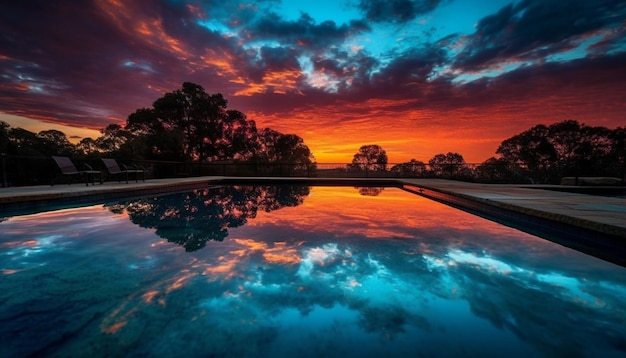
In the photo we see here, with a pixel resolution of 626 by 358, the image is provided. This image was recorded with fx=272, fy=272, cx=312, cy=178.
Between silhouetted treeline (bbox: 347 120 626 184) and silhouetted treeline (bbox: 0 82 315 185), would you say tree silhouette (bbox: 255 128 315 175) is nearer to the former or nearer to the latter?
silhouetted treeline (bbox: 0 82 315 185)

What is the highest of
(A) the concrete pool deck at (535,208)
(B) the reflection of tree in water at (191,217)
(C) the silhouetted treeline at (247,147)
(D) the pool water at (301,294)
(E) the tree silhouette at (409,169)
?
(C) the silhouetted treeline at (247,147)

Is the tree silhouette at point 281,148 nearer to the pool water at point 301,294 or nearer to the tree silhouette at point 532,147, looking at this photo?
the tree silhouette at point 532,147

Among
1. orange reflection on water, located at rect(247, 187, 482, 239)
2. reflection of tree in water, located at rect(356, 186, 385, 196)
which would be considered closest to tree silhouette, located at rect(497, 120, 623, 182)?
reflection of tree in water, located at rect(356, 186, 385, 196)

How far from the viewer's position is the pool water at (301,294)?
122cm

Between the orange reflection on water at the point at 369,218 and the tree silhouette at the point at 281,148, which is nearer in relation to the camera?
the orange reflection on water at the point at 369,218

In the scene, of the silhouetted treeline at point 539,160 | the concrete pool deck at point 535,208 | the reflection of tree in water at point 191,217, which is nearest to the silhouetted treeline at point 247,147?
the silhouetted treeline at point 539,160

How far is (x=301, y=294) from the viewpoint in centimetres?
173

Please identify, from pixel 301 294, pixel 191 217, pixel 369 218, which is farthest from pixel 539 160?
pixel 301 294

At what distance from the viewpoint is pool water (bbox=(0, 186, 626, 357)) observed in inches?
47.9

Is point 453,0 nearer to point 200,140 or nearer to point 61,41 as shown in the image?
point 61,41

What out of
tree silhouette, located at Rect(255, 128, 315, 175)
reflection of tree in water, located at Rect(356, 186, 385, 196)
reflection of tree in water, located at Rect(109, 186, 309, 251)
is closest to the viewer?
reflection of tree in water, located at Rect(109, 186, 309, 251)

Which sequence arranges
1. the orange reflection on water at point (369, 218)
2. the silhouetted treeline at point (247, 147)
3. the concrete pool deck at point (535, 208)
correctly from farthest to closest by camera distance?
the silhouetted treeline at point (247, 147) → the orange reflection on water at point (369, 218) → the concrete pool deck at point (535, 208)

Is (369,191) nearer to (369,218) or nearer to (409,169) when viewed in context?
(369,218)

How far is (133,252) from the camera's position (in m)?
2.49
